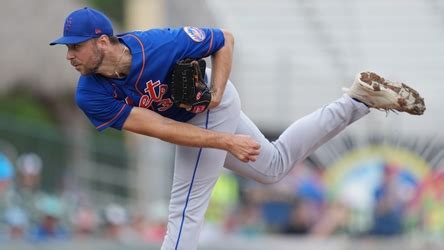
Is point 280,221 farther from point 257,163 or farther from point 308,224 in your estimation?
point 257,163

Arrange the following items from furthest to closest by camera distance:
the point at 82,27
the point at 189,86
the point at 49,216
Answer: the point at 49,216 → the point at 189,86 → the point at 82,27

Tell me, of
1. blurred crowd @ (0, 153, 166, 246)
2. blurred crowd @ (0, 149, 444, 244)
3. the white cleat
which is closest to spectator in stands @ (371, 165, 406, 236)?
blurred crowd @ (0, 149, 444, 244)

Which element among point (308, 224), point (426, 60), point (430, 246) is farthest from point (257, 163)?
point (426, 60)

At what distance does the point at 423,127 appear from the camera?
72.3 feet

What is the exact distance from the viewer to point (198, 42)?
305 inches

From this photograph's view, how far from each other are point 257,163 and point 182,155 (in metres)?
0.55

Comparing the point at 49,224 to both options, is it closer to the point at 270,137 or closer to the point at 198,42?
the point at 270,137

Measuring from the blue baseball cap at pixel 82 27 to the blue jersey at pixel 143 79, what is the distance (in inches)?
11.9

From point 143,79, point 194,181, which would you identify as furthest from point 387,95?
point 143,79

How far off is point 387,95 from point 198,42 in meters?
1.38

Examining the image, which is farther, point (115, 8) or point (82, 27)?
point (115, 8)

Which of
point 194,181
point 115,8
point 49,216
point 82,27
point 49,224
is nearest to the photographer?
point 82,27

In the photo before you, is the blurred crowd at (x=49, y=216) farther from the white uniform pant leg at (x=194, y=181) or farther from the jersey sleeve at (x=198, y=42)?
the jersey sleeve at (x=198, y=42)

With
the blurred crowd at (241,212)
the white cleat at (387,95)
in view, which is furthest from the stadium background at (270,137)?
the white cleat at (387,95)
